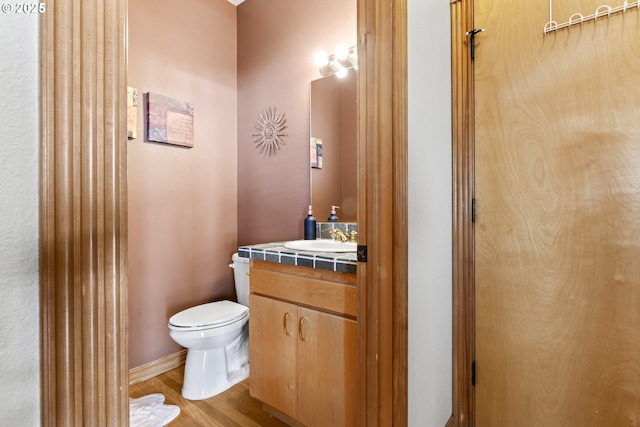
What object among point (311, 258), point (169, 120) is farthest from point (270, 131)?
point (311, 258)

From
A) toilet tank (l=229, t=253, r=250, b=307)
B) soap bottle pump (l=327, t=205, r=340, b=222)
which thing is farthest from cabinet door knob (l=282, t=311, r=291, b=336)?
toilet tank (l=229, t=253, r=250, b=307)

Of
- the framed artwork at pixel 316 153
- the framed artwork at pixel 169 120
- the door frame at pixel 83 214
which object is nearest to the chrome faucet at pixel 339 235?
the framed artwork at pixel 316 153

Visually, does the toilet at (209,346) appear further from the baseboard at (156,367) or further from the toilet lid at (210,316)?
the baseboard at (156,367)

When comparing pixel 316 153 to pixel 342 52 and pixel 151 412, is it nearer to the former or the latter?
pixel 342 52

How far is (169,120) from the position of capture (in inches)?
84.7

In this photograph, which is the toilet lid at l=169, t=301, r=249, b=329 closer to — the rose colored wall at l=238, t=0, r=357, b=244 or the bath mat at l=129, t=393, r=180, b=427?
the bath mat at l=129, t=393, r=180, b=427

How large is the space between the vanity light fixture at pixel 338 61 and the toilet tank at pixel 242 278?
145 centimetres

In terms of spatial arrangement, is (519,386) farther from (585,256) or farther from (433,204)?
(433,204)

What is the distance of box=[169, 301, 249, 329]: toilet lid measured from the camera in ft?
5.95

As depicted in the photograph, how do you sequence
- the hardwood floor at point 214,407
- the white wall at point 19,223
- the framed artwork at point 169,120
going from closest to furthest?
the white wall at point 19,223, the hardwood floor at point 214,407, the framed artwork at point 169,120

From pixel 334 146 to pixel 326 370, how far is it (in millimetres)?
1339

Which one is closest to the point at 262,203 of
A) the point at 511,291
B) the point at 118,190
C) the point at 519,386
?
the point at 511,291

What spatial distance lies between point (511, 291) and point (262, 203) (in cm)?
172

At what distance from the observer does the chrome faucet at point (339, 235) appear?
1.94 meters
